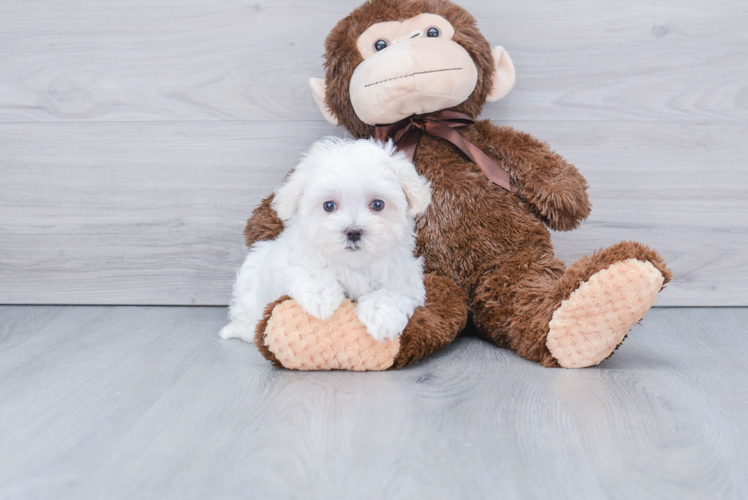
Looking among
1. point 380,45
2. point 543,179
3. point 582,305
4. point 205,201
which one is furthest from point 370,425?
Result: point 205,201

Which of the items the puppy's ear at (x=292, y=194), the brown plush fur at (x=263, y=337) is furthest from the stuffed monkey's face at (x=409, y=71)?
the brown plush fur at (x=263, y=337)

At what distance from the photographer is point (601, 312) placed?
1092 mm

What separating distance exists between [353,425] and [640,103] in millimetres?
1218

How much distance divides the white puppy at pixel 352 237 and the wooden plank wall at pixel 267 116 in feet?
1.62

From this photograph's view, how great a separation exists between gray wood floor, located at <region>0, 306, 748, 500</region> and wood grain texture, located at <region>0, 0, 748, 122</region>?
0.67 m

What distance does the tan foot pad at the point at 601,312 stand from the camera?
107 cm

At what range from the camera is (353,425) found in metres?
0.90

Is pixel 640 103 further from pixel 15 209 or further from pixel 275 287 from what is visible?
pixel 15 209

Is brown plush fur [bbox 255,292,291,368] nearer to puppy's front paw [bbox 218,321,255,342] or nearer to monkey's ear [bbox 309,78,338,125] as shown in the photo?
puppy's front paw [bbox 218,321,255,342]

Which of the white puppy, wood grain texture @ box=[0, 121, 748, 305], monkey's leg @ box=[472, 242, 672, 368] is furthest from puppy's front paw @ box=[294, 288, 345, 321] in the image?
wood grain texture @ box=[0, 121, 748, 305]

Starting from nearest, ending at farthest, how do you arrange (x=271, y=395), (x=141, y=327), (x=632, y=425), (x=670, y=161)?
(x=632, y=425), (x=271, y=395), (x=141, y=327), (x=670, y=161)

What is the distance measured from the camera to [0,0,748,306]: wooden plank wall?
160 cm

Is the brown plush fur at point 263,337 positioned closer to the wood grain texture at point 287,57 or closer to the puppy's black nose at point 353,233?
the puppy's black nose at point 353,233

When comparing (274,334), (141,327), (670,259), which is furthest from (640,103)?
(141,327)
